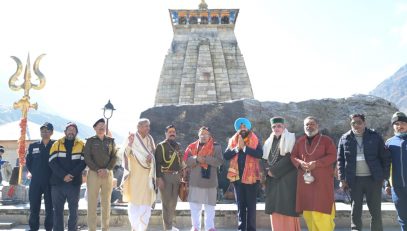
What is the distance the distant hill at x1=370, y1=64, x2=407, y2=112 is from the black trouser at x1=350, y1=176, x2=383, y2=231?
96807 millimetres

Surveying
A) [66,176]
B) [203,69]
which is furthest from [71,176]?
[203,69]

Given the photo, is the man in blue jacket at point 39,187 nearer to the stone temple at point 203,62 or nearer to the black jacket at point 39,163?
the black jacket at point 39,163

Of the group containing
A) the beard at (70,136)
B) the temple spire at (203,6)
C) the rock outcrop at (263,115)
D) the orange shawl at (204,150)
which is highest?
the temple spire at (203,6)

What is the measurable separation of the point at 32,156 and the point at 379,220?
525 cm

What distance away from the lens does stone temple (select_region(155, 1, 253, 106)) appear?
23.5 metres

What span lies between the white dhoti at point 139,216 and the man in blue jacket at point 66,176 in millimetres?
834

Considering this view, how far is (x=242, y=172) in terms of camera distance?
16.6 ft

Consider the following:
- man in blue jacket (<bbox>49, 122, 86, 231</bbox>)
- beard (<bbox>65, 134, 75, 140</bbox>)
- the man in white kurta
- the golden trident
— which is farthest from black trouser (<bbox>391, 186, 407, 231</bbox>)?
the golden trident

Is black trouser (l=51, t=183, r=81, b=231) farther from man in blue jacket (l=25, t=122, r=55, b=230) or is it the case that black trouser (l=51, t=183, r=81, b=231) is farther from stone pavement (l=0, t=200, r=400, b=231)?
stone pavement (l=0, t=200, r=400, b=231)

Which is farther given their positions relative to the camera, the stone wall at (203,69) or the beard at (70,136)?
the stone wall at (203,69)

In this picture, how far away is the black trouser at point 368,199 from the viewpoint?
4.67 meters

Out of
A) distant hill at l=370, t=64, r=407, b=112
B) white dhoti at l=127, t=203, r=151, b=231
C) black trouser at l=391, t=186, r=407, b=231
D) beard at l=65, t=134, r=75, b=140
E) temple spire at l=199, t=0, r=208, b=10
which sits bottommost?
white dhoti at l=127, t=203, r=151, b=231

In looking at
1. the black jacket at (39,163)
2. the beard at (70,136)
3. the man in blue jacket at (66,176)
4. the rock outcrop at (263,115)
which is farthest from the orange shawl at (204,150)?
the rock outcrop at (263,115)

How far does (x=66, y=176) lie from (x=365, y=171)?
13.8 feet
